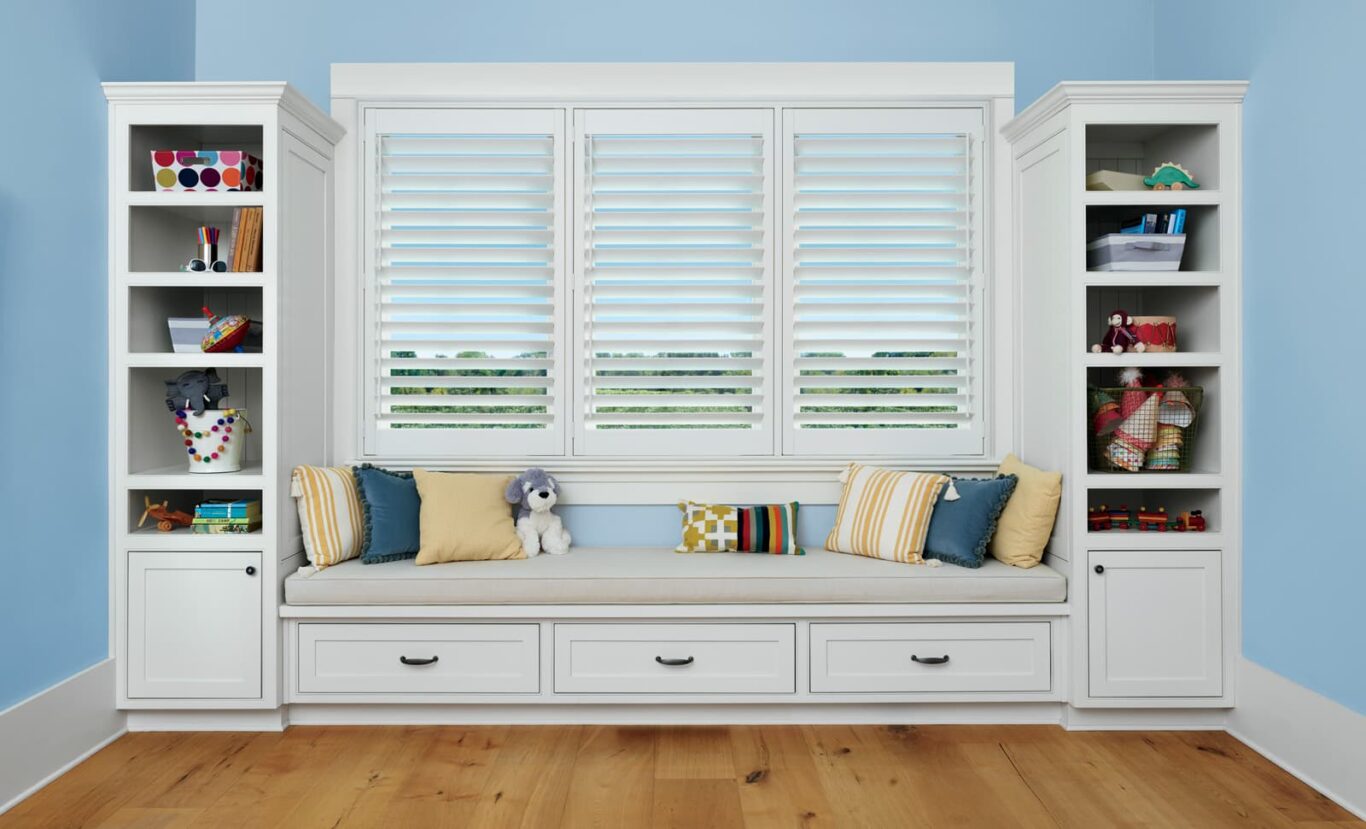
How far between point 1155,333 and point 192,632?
3.25m

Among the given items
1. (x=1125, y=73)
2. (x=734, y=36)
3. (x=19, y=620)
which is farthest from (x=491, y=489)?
(x=1125, y=73)

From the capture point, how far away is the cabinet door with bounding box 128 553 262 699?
3012mm

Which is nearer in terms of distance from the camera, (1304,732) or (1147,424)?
(1304,732)

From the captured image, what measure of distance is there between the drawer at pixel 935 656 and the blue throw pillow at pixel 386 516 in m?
1.42

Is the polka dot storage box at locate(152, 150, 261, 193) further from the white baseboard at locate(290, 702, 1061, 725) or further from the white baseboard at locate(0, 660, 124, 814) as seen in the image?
the white baseboard at locate(290, 702, 1061, 725)

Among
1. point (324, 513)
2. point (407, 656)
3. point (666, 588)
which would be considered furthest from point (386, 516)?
point (666, 588)

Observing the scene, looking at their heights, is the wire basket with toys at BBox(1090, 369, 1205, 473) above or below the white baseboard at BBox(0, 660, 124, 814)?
above

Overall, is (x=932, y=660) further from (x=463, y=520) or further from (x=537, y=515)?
(x=463, y=520)

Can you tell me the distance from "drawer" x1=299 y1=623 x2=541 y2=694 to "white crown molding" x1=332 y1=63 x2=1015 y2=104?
192cm

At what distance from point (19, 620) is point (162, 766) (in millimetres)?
574

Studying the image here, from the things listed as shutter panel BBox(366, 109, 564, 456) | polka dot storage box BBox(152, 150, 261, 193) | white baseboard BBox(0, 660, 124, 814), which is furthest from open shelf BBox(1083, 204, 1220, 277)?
white baseboard BBox(0, 660, 124, 814)

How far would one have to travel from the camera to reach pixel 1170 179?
3.10 metres

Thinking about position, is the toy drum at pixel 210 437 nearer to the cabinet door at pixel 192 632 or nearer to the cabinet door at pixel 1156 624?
the cabinet door at pixel 192 632

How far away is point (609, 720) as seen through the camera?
3.13 meters
